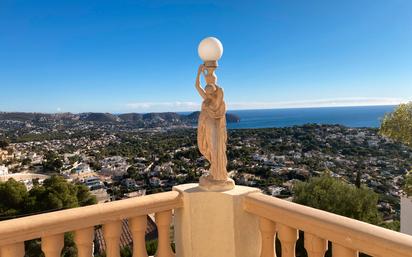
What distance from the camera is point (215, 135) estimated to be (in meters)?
2.43

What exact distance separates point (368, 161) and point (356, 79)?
20110 mm

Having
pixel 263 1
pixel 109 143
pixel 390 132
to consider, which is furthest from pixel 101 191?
pixel 109 143

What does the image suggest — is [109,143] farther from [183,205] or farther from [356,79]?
[183,205]

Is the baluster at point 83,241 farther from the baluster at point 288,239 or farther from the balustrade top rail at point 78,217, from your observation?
the baluster at point 288,239

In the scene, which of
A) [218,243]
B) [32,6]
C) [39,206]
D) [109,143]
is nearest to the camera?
[218,243]

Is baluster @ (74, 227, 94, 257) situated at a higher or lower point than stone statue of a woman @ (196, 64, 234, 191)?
lower

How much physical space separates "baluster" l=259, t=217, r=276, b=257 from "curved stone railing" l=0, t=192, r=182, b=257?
67 centimetres

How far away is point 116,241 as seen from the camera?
2.07m

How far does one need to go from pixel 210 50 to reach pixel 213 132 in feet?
2.04

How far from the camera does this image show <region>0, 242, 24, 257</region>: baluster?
169 centimetres

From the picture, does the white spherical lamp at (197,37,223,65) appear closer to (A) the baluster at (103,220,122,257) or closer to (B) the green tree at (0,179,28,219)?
(A) the baluster at (103,220,122,257)

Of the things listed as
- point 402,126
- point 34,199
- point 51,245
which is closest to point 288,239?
point 51,245

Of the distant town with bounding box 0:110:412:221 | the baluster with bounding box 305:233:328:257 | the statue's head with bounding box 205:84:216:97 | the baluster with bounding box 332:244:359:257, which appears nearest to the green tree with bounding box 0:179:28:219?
the distant town with bounding box 0:110:412:221

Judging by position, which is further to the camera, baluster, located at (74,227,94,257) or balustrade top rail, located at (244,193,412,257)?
baluster, located at (74,227,94,257)
